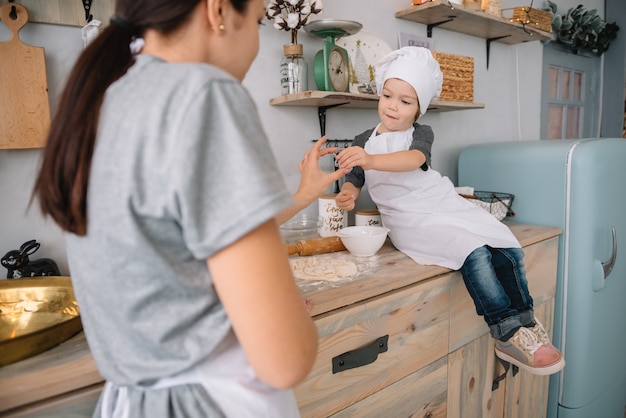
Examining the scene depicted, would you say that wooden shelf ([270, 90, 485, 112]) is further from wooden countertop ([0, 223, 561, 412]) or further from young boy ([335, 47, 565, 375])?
wooden countertop ([0, 223, 561, 412])

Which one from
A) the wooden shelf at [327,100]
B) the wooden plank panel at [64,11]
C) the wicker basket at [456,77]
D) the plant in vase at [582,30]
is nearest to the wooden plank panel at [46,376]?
the wooden plank panel at [64,11]

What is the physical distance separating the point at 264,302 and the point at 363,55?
1.61 metres

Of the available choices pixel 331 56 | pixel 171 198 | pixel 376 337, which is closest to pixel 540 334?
pixel 376 337

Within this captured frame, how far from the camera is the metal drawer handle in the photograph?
3.78 feet

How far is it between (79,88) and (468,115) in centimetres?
232

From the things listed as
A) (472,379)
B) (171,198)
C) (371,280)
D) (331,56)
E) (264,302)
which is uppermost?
(331,56)

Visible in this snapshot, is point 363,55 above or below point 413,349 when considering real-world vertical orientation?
above

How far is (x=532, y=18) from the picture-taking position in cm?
242

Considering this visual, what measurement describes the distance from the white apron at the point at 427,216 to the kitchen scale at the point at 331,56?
0.79 feet

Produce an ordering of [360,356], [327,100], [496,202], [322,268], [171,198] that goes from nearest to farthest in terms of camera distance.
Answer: [171,198]
[360,356]
[322,268]
[327,100]
[496,202]

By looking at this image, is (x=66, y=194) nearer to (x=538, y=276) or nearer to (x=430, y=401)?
(x=430, y=401)

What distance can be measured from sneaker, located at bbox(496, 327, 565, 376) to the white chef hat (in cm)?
83

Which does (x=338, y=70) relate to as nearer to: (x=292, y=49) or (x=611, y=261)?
(x=292, y=49)

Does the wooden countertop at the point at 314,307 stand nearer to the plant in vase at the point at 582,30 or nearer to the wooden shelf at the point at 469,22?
the wooden shelf at the point at 469,22
